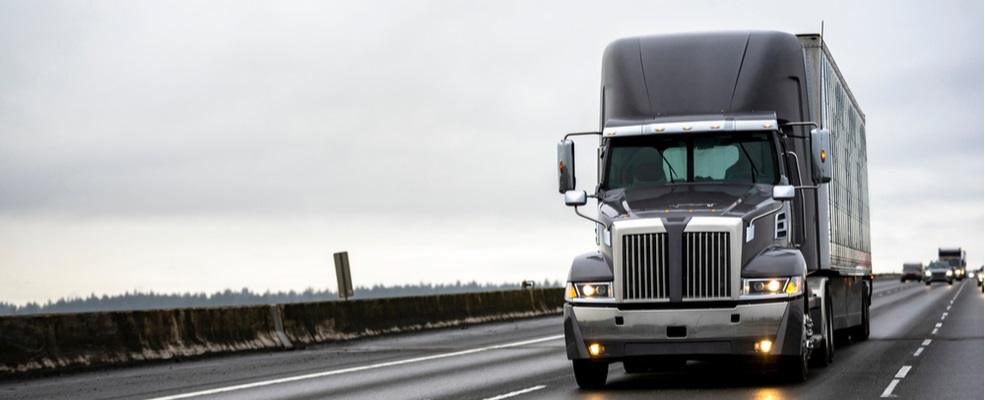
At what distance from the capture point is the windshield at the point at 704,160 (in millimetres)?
16219

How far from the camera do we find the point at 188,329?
847 inches

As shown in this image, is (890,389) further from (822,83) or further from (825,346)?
(822,83)

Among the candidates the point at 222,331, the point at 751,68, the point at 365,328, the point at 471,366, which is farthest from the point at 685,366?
the point at 365,328

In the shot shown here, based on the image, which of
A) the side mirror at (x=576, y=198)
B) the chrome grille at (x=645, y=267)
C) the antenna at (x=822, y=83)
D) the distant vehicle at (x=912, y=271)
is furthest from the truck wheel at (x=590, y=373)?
the distant vehicle at (x=912, y=271)

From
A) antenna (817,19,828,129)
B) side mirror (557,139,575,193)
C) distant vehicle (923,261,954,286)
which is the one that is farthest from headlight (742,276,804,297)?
distant vehicle (923,261,954,286)

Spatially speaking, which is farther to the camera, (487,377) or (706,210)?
(487,377)

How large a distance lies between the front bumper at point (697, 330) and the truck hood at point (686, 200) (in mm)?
1149

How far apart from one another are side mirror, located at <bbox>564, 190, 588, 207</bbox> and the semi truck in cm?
1

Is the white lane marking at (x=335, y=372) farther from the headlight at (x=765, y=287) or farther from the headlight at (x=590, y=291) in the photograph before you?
the headlight at (x=765, y=287)

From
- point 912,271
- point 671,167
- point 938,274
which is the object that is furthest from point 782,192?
point 912,271

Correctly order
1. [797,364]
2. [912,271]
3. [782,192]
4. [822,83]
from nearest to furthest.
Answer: [797,364]
[782,192]
[822,83]
[912,271]

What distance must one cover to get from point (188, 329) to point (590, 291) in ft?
28.7

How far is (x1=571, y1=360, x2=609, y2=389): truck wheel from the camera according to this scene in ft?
50.6

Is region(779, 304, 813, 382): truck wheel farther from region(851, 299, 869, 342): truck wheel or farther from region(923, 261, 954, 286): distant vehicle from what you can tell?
region(923, 261, 954, 286): distant vehicle
